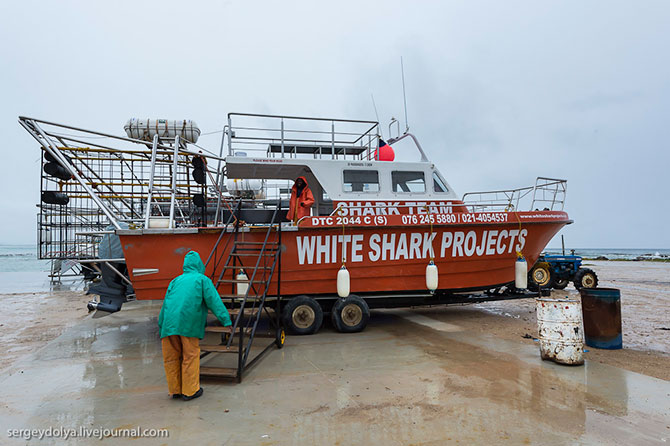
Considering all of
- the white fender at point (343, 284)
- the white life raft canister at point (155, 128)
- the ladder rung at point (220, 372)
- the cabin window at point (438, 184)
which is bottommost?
the ladder rung at point (220, 372)

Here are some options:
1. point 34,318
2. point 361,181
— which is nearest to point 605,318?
point 361,181

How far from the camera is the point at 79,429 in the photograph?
2.99 meters

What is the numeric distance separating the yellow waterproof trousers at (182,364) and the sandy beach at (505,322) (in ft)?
9.23

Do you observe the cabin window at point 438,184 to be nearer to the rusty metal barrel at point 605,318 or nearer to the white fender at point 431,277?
the white fender at point 431,277

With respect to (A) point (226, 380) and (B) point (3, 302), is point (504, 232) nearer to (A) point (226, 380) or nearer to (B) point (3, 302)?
(A) point (226, 380)

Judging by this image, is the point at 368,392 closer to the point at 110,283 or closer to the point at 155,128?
the point at 110,283

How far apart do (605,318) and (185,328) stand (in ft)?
17.4

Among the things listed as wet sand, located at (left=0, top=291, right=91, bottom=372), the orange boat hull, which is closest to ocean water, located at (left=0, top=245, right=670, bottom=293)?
wet sand, located at (left=0, top=291, right=91, bottom=372)

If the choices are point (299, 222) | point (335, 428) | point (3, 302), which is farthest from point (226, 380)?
point (3, 302)

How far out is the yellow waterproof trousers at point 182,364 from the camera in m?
3.50

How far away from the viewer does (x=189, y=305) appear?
3.47 m

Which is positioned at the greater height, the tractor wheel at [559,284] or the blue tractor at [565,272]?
the blue tractor at [565,272]

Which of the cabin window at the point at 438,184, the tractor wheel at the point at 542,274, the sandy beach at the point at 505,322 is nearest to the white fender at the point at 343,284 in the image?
the sandy beach at the point at 505,322

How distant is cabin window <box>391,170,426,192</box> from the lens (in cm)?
689
